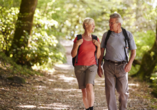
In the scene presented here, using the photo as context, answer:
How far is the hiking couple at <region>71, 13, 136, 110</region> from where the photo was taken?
4.66 m

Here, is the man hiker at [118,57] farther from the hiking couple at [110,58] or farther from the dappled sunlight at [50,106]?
the dappled sunlight at [50,106]

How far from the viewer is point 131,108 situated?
6500mm

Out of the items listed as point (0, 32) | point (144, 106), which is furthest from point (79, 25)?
point (144, 106)

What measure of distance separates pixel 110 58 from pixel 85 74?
651mm

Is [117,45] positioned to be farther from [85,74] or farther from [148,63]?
[148,63]

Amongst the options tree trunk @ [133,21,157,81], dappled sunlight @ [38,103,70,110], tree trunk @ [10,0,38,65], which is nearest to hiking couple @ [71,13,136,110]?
dappled sunlight @ [38,103,70,110]

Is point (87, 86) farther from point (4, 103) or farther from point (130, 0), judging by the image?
point (130, 0)

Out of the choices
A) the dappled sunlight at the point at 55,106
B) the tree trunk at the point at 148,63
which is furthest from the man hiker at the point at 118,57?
the tree trunk at the point at 148,63

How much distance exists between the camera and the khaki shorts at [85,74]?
15.8ft

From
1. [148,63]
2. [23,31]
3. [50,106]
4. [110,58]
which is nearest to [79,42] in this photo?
[110,58]

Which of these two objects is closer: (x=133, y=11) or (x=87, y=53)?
(x=87, y=53)

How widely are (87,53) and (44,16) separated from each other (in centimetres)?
728

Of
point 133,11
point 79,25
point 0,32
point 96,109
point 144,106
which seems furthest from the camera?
point 79,25

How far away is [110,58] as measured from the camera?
4.72 metres
